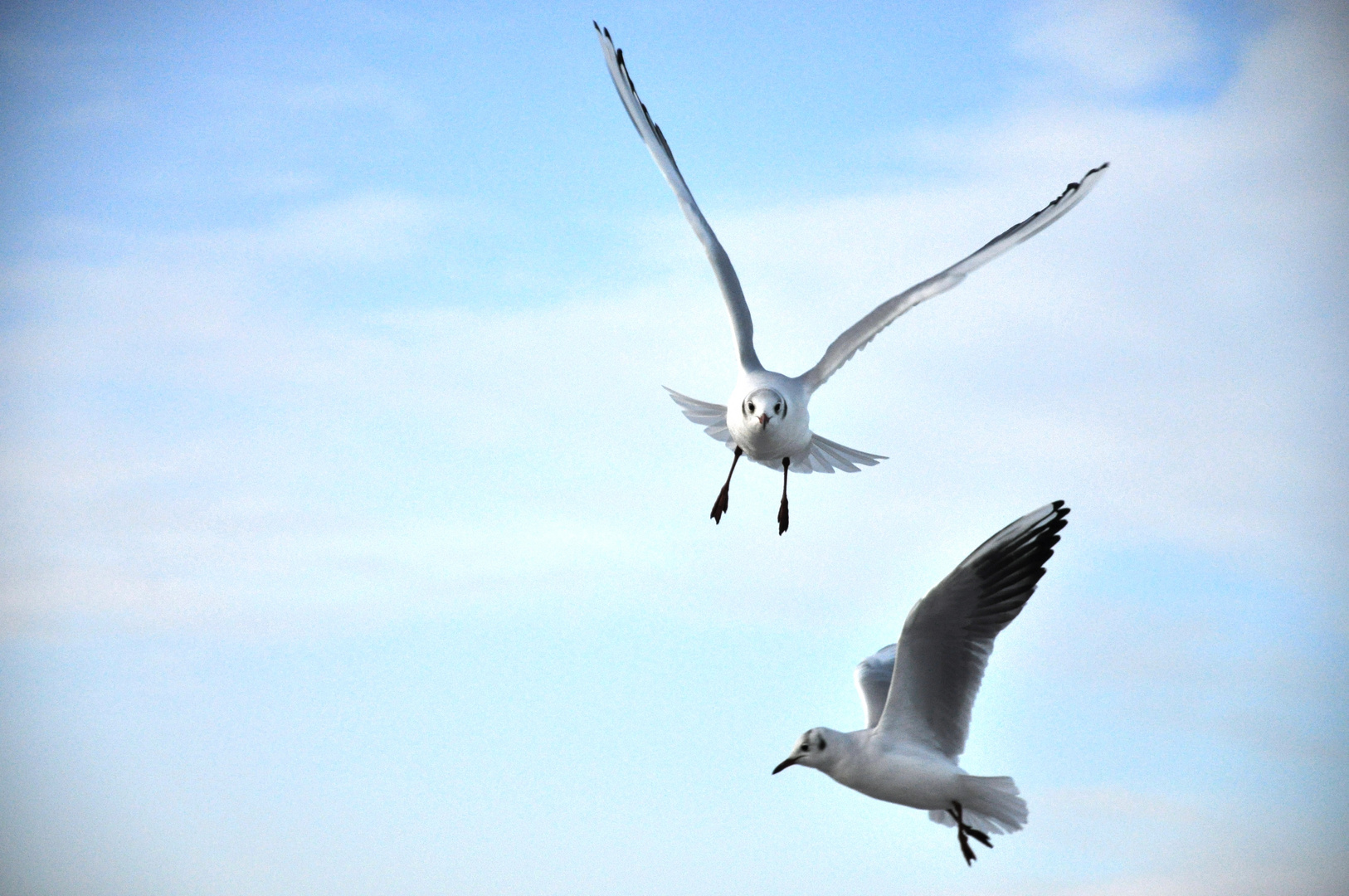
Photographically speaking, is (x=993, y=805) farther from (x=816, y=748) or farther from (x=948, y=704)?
(x=816, y=748)

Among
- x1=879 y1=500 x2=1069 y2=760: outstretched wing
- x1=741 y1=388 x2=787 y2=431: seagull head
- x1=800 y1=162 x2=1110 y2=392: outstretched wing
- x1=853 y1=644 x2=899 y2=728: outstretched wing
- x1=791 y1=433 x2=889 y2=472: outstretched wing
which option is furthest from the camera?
x1=791 y1=433 x2=889 y2=472: outstretched wing

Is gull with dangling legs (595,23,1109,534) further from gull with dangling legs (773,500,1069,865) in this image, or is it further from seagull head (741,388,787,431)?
gull with dangling legs (773,500,1069,865)

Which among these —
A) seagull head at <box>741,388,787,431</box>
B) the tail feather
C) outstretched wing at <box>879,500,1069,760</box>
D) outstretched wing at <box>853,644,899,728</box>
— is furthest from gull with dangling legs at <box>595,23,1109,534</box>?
the tail feather

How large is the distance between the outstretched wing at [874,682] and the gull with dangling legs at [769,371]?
1392mm

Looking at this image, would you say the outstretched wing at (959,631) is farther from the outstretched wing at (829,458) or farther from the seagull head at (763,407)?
the outstretched wing at (829,458)

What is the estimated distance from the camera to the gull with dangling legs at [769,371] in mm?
8969

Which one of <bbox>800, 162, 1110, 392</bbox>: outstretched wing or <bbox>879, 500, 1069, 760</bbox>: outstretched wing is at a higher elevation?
<bbox>800, 162, 1110, 392</bbox>: outstretched wing

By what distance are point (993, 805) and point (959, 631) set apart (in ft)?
2.60

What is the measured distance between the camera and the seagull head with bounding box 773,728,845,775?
7086mm

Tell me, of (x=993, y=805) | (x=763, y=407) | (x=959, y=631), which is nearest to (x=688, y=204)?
(x=763, y=407)

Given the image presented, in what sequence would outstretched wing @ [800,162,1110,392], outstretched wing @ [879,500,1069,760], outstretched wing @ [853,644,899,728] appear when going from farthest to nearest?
outstretched wing @ [800,162,1110,392], outstretched wing @ [853,644,899,728], outstretched wing @ [879,500,1069,760]

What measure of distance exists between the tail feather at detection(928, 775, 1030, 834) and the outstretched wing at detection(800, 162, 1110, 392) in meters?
2.87

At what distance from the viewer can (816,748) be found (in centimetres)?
708

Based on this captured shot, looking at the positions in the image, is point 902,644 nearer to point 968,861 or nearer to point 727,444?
point 968,861
